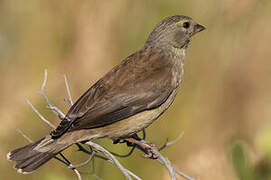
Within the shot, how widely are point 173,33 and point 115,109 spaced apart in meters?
1.34

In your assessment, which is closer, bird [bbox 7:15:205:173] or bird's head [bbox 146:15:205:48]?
bird [bbox 7:15:205:173]

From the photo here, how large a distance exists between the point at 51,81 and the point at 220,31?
2405mm

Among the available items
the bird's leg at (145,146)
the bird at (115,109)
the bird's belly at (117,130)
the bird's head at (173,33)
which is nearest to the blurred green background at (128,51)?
the bird's head at (173,33)

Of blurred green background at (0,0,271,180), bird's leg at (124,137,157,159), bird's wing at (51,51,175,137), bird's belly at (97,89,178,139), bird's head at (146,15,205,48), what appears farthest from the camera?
blurred green background at (0,0,271,180)

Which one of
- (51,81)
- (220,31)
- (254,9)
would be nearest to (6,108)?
(51,81)

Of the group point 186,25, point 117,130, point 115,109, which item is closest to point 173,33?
point 186,25

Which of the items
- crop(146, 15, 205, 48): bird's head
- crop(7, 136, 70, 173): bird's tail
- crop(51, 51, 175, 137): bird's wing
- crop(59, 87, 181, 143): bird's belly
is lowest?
crop(7, 136, 70, 173): bird's tail

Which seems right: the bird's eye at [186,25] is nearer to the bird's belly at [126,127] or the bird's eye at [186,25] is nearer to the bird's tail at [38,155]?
the bird's belly at [126,127]

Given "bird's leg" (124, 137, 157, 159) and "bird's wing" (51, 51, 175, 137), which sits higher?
"bird's wing" (51, 51, 175, 137)

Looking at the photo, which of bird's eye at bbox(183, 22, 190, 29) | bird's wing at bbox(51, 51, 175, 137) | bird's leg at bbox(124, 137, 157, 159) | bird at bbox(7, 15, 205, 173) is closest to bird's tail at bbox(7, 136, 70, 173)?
bird at bbox(7, 15, 205, 173)

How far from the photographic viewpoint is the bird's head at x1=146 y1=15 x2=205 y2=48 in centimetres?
595

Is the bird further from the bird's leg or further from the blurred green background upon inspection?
the blurred green background

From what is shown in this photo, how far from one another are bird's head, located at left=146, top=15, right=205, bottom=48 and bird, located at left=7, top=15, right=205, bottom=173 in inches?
15.2

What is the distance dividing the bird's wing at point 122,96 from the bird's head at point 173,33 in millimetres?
486
